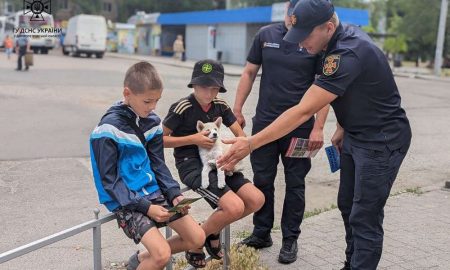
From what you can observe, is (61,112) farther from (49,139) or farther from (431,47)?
(431,47)

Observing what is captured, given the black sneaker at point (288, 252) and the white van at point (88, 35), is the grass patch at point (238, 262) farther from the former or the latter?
the white van at point (88, 35)

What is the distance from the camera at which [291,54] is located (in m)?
3.95

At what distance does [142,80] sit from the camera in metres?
2.98

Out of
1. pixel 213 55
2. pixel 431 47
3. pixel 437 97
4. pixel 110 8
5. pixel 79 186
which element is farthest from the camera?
pixel 110 8

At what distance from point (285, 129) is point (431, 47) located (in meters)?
42.4

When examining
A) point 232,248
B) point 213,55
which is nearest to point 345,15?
point 213,55

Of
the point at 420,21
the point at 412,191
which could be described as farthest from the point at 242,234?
the point at 420,21

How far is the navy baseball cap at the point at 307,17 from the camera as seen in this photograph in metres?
2.89

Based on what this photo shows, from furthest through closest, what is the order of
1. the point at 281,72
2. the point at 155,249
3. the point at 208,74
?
the point at 281,72 → the point at 208,74 → the point at 155,249

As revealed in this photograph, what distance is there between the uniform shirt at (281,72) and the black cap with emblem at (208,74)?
0.56 m

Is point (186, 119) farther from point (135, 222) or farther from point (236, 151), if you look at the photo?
Answer: point (135, 222)

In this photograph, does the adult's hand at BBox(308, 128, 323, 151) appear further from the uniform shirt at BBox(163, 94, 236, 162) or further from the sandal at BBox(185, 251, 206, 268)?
the sandal at BBox(185, 251, 206, 268)

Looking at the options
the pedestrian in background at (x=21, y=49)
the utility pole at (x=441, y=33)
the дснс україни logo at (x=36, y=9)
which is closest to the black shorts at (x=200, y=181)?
the pedestrian in background at (x=21, y=49)

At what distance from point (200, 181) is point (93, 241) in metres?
0.90
